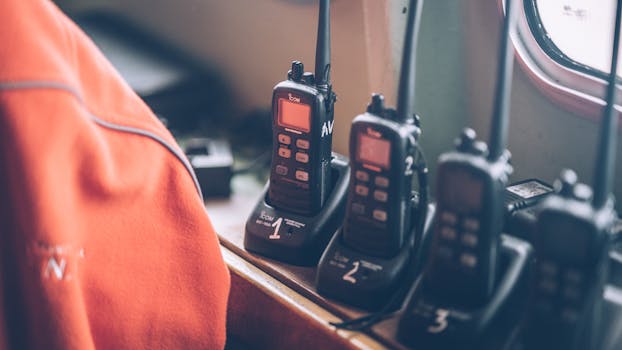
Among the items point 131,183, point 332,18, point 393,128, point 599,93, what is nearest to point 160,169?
point 131,183

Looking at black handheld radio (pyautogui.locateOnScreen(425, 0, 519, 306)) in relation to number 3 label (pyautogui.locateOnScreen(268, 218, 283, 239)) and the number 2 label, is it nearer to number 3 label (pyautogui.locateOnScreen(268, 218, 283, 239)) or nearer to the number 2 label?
the number 2 label

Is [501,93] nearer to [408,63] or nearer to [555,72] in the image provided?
[408,63]

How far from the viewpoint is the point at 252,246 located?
984mm

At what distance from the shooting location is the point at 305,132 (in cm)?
91

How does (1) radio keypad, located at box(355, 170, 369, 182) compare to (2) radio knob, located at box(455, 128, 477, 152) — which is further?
(1) radio keypad, located at box(355, 170, 369, 182)

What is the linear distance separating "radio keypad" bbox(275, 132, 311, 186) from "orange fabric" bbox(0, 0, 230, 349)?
0.13m

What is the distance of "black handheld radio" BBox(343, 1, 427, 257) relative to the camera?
78 centimetres

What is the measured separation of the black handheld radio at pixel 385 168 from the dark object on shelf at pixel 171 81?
0.68m

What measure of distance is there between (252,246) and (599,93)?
486mm

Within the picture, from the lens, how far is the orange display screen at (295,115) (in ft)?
2.94

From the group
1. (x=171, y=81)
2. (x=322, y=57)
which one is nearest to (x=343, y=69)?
(x=322, y=57)

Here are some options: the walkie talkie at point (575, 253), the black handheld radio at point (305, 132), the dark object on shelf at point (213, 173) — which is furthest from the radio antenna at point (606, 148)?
the dark object on shelf at point (213, 173)

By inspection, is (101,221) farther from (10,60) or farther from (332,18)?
(332,18)

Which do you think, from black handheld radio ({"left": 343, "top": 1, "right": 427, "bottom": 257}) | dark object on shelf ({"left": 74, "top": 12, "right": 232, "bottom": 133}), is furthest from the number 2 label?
dark object on shelf ({"left": 74, "top": 12, "right": 232, "bottom": 133})
